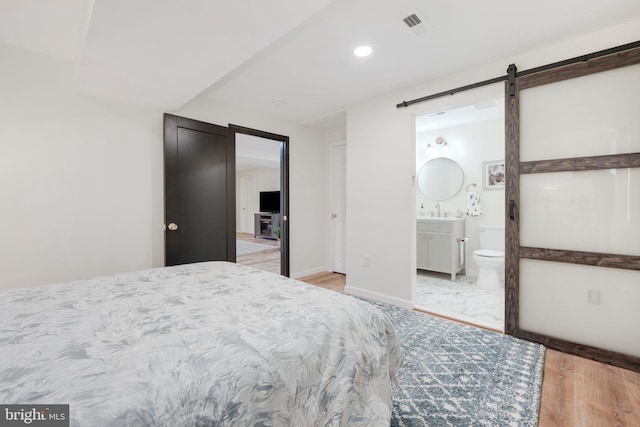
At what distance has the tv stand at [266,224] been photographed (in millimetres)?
9148

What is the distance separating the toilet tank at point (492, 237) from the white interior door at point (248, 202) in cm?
795

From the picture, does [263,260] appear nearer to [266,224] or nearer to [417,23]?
[266,224]

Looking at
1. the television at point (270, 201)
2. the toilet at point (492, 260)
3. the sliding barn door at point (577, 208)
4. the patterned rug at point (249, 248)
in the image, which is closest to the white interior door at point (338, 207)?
the toilet at point (492, 260)

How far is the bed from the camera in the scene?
0.69m

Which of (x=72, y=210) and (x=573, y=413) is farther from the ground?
(x=72, y=210)

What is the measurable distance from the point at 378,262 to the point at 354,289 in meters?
0.52

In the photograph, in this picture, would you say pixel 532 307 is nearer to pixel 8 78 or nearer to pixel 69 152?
pixel 69 152

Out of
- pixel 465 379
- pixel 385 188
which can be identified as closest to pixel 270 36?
pixel 385 188

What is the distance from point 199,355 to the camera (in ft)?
2.76

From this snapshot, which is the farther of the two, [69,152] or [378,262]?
[378,262]

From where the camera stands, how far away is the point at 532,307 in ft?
7.60

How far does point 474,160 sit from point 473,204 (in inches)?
27.3

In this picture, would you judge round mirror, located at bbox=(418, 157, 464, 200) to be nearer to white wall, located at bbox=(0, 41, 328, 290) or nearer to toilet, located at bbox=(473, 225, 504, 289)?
toilet, located at bbox=(473, 225, 504, 289)

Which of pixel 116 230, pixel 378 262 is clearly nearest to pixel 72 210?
pixel 116 230
